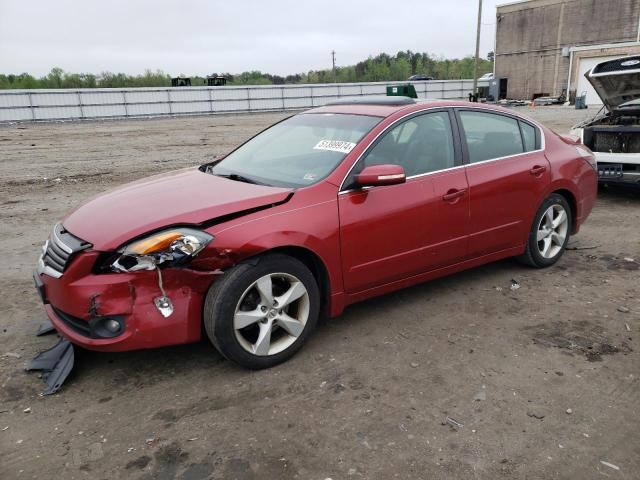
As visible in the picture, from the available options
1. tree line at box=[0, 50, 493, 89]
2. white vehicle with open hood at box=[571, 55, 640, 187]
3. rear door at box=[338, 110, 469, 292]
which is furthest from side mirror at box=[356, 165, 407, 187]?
tree line at box=[0, 50, 493, 89]

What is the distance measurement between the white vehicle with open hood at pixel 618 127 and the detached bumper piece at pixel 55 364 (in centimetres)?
707

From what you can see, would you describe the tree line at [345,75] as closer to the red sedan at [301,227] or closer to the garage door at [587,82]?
the garage door at [587,82]

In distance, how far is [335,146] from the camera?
385 centimetres

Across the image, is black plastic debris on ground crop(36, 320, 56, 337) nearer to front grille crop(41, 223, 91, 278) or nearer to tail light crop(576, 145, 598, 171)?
front grille crop(41, 223, 91, 278)

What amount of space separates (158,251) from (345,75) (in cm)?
10593

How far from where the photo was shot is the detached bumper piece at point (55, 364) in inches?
125

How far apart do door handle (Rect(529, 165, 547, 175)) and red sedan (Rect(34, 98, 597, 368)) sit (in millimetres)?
30

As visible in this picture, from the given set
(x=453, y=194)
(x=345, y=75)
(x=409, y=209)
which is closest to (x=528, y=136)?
(x=453, y=194)

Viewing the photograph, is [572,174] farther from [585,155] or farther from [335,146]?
[335,146]

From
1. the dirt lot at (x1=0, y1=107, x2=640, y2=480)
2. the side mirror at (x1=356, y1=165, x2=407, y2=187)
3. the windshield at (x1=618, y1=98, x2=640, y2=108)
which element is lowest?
the dirt lot at (x1=0, y1=107, x2=640, y2=480)

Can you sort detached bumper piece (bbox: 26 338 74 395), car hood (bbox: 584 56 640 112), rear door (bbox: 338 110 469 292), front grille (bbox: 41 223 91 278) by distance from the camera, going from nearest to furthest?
1. front grille (bbox: 41 223 91 278)
2. detached bumper piece (bbox: 26 338 74 395)
3. rear door (bbox: 338 110 469 292)
4. car hood (bbox: 584 56 640 112)

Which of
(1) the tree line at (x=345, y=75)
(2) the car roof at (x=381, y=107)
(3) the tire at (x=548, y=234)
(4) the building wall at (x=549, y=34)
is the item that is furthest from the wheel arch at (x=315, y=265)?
(1) the tree line at (x=345, y=75)

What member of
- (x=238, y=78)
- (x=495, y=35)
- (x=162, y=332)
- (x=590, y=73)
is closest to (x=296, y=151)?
(x=162, y=332)

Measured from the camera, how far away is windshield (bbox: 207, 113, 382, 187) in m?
3.73
